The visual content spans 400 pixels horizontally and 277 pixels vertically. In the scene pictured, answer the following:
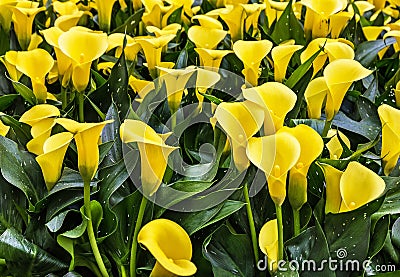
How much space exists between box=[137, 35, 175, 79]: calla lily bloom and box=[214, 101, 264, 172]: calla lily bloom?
350 millimetres

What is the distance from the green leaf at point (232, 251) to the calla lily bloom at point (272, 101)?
0.15 meters

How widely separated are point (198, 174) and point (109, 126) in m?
0.20

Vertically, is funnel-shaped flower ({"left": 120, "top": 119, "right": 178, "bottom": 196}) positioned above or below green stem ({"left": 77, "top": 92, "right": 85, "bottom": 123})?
above

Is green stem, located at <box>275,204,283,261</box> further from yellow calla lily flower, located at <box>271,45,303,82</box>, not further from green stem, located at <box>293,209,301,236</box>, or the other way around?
yellow calla lily flower, located at <box>271,45,303,82</box>

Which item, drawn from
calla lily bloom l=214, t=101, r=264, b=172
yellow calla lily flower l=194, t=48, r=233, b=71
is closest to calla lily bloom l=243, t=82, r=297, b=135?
calla lily bloom l=214, t=101, r=264, b=172

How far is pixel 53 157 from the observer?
0.85 m

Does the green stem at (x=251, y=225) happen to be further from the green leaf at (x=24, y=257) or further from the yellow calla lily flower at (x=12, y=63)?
the yellow calla lily flower at (x=12, y=63)

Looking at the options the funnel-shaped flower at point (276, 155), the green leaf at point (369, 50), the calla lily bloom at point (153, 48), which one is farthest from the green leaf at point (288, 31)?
the funnel-shaped flower at point (276, 155)

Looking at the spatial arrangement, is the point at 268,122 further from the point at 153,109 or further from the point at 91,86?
the point at 91,86

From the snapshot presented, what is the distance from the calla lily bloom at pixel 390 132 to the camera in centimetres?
87

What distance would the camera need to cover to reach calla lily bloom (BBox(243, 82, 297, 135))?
0.82 m

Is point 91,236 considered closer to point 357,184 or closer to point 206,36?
point 357,184

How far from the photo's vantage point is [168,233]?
745 millimetres

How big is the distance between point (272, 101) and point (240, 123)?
72mm
